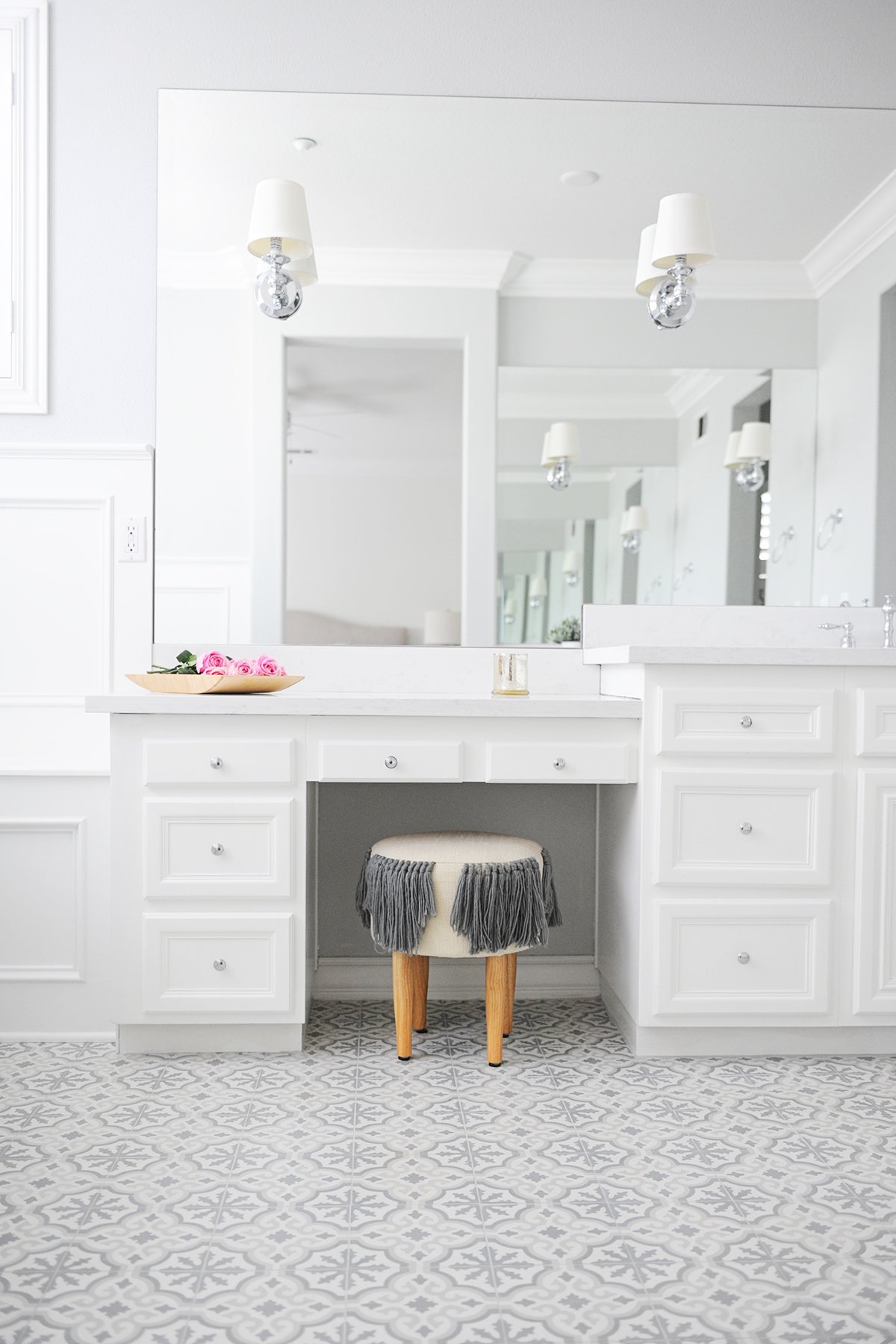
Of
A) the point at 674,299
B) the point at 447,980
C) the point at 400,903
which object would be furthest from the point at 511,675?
the point at 674,299

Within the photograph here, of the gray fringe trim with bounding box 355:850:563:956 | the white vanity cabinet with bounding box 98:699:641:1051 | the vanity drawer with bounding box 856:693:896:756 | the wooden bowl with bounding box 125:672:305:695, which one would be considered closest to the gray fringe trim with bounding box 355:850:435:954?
the gray fringe trim with bounding box 355:850:563:956

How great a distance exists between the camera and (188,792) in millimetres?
2279

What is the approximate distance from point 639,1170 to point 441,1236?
0.40 m

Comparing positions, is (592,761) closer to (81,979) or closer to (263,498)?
(263,498)

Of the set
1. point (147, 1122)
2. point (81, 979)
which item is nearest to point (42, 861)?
point (81, 979)

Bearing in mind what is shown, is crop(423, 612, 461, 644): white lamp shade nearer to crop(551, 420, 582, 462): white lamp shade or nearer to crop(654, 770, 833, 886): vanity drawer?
crop(551, 420, 582, 462): white lamp shade

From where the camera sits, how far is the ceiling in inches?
105

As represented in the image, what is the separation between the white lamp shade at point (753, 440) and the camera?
9.04 feet

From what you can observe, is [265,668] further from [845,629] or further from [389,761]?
[845,629]

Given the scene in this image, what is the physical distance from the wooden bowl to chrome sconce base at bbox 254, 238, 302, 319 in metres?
0.97

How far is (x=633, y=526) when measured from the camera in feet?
8.95

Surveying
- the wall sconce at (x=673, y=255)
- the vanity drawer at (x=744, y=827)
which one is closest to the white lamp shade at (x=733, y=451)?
the wall sconce at (x=673, y=255)

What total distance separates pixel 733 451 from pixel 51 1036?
2.24 metres

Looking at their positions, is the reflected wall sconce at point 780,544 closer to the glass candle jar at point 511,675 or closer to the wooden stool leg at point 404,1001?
the glass candle jar at point 511,675
